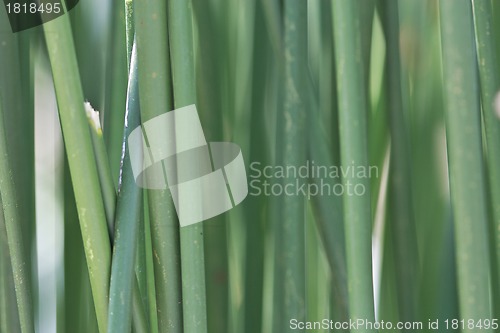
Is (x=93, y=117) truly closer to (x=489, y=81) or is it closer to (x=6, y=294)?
(x=6, y=294)

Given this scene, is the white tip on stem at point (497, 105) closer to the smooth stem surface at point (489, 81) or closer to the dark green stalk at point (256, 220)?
the smooth stem surface at point (489, 81)

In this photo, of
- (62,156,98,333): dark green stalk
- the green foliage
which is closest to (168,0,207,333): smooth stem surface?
the green foliage

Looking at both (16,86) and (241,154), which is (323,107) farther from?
(16,86)

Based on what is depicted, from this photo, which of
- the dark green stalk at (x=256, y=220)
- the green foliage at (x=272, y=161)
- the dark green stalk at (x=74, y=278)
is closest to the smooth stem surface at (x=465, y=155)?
the green foliage at (x=272, y=161)

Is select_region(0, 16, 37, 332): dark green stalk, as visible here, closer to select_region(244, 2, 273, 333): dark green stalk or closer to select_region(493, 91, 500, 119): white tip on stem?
select_region(244, 2, 273, 333): dark green stalk

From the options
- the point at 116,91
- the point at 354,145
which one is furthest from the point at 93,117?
the point at 354,145

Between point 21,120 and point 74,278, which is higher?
point 21,120
